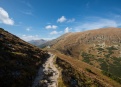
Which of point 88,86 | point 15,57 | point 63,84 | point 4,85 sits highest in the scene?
point 15,57

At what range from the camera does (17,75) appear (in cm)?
3441

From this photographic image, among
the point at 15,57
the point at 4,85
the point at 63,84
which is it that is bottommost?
the point at 63,84

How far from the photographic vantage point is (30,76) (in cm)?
3662

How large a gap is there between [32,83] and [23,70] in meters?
6.20

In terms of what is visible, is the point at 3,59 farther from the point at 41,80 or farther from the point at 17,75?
the point at 41,80

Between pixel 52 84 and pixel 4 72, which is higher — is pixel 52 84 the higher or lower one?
the lower one

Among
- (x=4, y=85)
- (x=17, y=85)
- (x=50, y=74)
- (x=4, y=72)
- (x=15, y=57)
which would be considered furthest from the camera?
(x=15, y=57)

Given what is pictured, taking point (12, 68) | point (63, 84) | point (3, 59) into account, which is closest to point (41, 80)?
point (63, 84)

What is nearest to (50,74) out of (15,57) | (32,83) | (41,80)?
(41,80)

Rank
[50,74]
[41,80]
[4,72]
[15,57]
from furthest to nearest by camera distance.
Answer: [15,57] → [50,74] → [41,80] → [4,72]

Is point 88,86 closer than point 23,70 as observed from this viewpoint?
No

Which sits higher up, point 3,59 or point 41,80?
point 3,59

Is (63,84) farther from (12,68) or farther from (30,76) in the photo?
(12,68)

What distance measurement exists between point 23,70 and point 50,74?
757 cm
